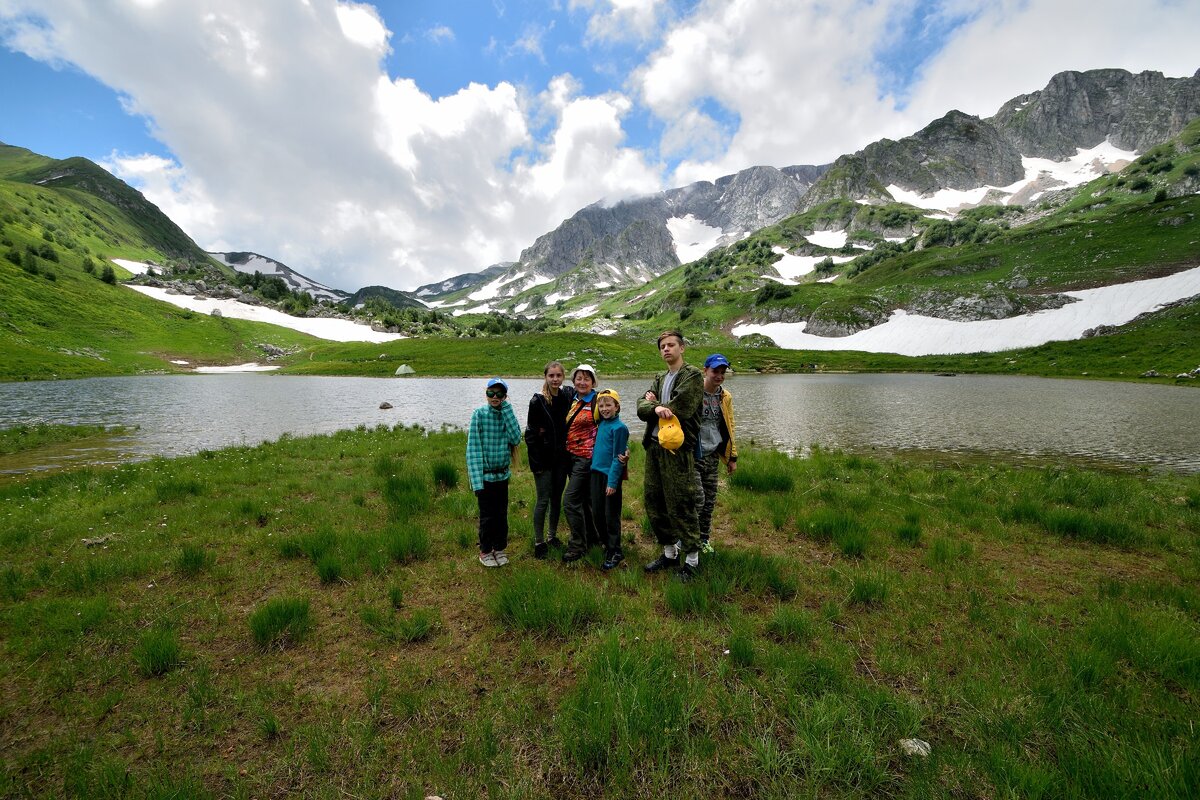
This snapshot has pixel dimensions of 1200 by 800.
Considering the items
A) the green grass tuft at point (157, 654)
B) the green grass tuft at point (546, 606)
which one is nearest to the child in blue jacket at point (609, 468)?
the green grass tuft at point (546, 606)

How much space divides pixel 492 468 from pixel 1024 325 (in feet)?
407

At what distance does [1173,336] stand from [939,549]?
98.4 metres

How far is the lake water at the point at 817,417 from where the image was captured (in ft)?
59.9

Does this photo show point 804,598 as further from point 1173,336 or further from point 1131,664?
point 1173,336

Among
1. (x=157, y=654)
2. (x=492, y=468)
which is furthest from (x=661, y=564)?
(x=157, y=654)

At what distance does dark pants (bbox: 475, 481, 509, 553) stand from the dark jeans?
23.6 inches

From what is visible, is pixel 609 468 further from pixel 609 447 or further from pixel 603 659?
→ pixel 603 659

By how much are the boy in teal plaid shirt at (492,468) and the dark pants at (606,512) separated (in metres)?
1.52

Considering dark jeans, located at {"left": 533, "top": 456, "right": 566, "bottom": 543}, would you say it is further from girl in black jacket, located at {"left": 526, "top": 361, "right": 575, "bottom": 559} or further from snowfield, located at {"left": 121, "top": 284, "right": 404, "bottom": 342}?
snowfield, located at {"left": 121, "top": 284, "right": 404, "bottom": 342}

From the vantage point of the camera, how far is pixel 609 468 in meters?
7.35

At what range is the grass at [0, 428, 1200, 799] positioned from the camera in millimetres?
3277

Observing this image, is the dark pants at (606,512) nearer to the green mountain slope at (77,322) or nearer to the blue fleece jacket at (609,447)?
the blue fleece jacket at (609,447)

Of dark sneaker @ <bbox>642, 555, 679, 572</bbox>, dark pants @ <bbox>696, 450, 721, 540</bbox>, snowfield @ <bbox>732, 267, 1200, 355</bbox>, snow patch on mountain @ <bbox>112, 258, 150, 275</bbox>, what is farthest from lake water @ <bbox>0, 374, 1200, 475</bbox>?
snow patch on mountain @ <bbox>112, 258, 150, 275</bbox>

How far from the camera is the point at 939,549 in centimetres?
713
